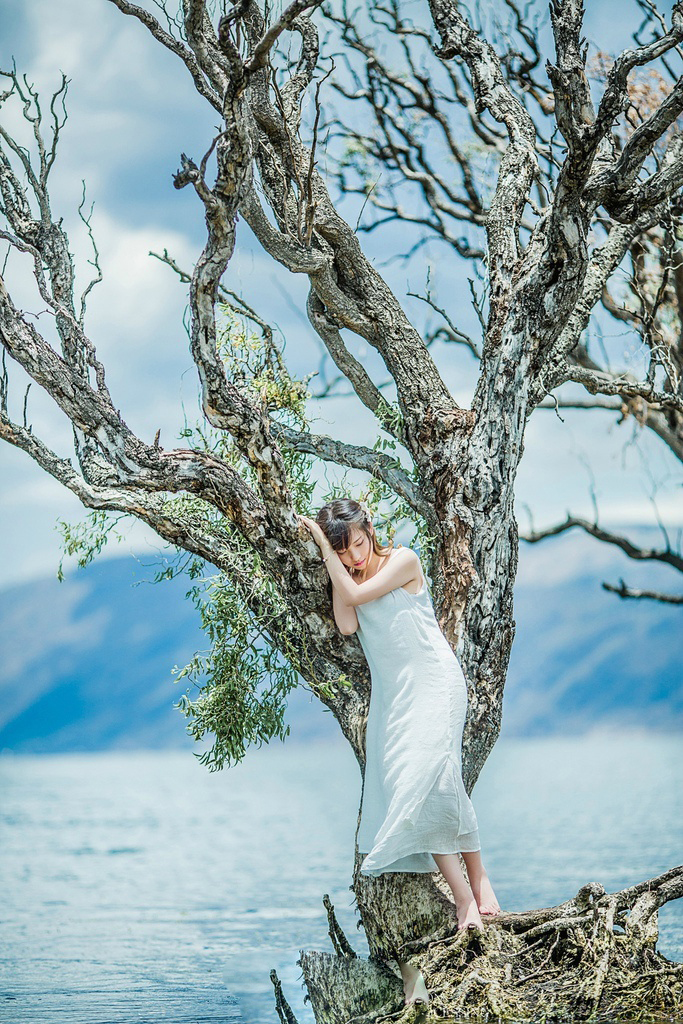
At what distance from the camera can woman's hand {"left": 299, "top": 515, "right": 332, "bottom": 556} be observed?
4758mm

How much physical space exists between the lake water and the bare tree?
128cm

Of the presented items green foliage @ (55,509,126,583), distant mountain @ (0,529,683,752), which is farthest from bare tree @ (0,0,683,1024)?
distant mountain @ (0,529,683,752)

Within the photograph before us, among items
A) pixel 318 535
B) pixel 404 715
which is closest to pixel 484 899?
pixel 404 715

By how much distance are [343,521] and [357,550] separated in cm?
15

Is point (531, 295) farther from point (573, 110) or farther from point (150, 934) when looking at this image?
point (150, 934)

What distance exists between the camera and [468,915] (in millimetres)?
4508

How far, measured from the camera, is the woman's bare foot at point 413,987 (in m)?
4.26

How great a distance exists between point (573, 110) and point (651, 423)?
14.9 ft

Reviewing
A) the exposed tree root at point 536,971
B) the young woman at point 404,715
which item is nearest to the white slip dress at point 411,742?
the young woman at point 404,715

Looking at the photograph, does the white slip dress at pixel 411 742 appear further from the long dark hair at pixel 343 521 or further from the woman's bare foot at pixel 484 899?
the long dark hair at pixel 343 521

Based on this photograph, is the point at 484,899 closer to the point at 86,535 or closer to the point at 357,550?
the point at 357,550

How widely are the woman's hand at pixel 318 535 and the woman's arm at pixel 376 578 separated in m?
0.03

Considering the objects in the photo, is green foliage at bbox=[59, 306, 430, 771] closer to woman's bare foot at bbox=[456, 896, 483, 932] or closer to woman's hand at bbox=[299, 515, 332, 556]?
woman's hand at bbox=[299, 515, 332, 556]

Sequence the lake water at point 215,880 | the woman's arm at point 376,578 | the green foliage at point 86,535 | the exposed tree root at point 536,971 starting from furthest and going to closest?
the lake water at point 215,880
the green foliage at point 86,535
the woman's arm at point 376,578
the exposed tree root at point 536,971
